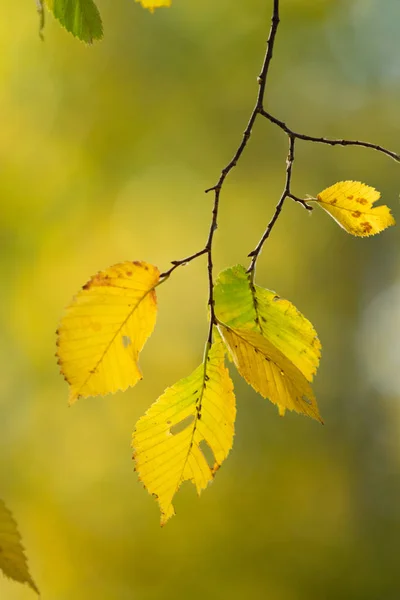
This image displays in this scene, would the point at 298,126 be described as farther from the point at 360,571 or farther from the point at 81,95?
the point at 360,571

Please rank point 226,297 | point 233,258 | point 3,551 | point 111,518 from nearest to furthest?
point 3,551
point 226,297
point 111,518
point 233,258

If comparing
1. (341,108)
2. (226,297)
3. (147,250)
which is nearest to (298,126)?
(341,108)

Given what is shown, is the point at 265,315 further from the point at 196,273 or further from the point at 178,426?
the point at 196,273

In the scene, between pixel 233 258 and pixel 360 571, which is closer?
pixel 360 571

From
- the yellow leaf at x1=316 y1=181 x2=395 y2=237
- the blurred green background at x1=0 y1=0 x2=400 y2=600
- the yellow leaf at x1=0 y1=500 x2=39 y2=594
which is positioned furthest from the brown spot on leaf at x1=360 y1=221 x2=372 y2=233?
the blurred green background at x1=0 y1=0 x2=400 y2=600

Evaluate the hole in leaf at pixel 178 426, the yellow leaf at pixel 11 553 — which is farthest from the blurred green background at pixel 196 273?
the yellow leaf at pixel 11 553

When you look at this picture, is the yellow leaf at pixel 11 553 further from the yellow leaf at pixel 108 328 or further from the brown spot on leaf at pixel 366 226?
the brown spot on leaf at pixel 366 226
